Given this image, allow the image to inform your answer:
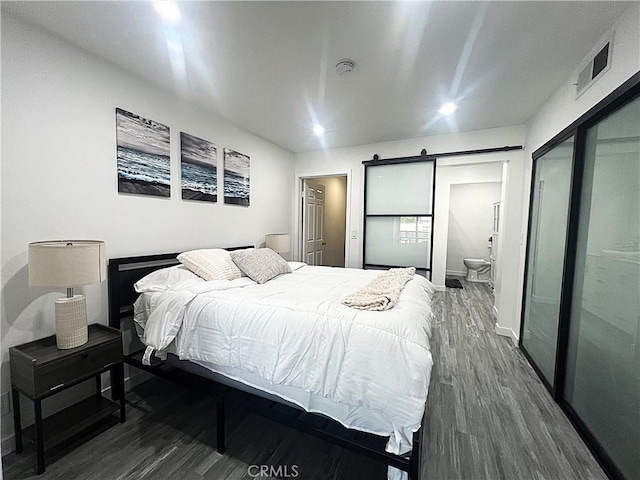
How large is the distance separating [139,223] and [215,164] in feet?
3.58

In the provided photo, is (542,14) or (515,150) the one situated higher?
(542,14)

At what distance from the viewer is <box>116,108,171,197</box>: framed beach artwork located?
87.6 inches

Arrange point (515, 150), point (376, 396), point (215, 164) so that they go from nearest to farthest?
point (376, 396) → point (215, 164) → point (515, 150)

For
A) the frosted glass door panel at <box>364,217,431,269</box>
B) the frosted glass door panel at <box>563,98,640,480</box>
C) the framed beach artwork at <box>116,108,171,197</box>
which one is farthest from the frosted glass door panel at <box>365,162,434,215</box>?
the framed beach artwork at <box>116,108,171,197</box>

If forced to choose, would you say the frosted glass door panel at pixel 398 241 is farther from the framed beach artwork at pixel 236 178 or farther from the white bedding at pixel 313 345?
the white bedding at pixel 313 345

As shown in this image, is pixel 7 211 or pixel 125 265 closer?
pixel 7 211

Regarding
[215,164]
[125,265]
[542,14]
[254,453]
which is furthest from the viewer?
[215,164]

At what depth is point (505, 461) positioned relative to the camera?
64.7 inches

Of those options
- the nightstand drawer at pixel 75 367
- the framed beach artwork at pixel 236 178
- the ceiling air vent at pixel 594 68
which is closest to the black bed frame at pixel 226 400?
the nightstand drawer at pixel 75 367

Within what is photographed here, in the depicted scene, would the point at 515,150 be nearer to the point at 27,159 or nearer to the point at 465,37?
the point at 465,37

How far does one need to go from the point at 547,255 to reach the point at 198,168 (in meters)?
3.53

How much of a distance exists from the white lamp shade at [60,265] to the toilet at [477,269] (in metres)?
6.75

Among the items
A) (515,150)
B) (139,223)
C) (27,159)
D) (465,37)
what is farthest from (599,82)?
(27,159)

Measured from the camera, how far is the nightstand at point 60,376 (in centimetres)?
154
